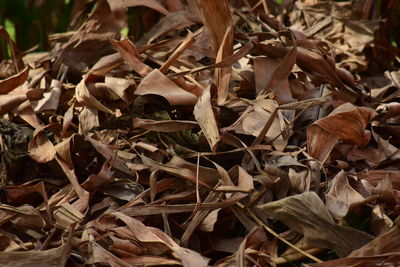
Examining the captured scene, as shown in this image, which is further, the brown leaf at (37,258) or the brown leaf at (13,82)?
the brown leaf at (13,82)

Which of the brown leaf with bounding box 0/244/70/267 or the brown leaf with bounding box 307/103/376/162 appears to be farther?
the brown leaf with bounding box 307/103/376/162

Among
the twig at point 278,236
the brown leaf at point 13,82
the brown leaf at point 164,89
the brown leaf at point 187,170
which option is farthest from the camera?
the brown leaf at point 13,82

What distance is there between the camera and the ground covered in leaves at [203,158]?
108cm

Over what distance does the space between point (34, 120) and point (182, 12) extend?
460 mm

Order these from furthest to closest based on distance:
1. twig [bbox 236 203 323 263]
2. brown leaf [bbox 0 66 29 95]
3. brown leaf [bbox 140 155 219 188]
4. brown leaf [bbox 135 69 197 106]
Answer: brown leaf [bbox 0 66 29 95] < brown leaf [bbox 135 69 197 106] < brown leaf [bbox 140 155 219 188] < twig [bbox 236 203 323 263]

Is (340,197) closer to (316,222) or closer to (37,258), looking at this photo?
(316,222)

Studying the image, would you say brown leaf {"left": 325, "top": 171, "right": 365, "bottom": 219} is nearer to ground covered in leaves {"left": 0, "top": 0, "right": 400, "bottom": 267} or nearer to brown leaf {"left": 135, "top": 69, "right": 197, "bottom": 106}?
ground covered in leaves {"left": 0, "top": 0, "right": 400, "bottom": 267}

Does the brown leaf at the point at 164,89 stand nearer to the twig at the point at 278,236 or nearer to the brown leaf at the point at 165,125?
the brown leaf at the point at 165,125

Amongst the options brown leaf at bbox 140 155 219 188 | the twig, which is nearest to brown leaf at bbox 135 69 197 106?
brown leaf at bbox 140 155 219 188

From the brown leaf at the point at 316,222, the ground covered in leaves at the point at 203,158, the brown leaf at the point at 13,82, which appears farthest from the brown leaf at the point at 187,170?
the brown leaf at the point at 13,82

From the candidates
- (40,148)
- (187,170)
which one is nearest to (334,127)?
(187,170)

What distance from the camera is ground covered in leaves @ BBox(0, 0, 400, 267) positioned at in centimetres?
108

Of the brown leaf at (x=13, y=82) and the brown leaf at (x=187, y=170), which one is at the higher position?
the brown leaf at (x=13, y=82)

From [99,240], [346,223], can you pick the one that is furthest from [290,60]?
[99,240]
